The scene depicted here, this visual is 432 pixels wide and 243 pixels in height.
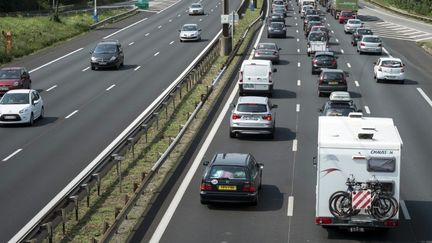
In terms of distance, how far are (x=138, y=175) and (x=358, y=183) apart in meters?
8.30

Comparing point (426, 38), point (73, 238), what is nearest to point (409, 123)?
point (73, 238)

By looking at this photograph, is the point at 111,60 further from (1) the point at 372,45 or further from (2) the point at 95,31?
(2) the point at 95,31

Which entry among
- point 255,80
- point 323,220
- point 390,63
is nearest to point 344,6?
point 390,63

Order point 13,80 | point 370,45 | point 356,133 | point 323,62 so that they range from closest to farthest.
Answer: point 356,133, point 13,80, point 323,62, point 370,45

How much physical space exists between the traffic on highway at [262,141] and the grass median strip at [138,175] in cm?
63

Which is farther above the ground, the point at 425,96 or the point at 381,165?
the point at 381,165

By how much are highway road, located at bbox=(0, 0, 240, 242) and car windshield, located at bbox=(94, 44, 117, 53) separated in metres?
1.54

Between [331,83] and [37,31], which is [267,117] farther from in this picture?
[37,31]

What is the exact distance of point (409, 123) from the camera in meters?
35.7

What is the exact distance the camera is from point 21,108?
3544cm

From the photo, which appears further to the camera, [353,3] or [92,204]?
[353,3]

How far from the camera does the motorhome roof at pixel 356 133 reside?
63.0 ft

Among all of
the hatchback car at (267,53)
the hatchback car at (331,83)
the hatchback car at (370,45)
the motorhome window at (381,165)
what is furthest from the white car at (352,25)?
the motorhome window at (381,165)

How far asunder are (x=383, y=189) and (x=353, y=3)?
7885 cm
